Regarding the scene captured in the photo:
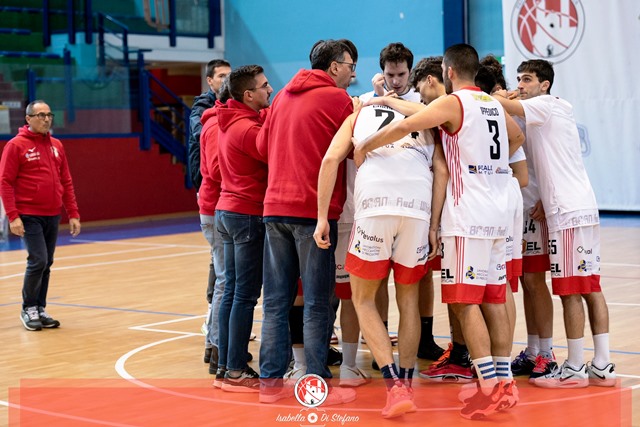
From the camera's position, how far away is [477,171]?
541cm

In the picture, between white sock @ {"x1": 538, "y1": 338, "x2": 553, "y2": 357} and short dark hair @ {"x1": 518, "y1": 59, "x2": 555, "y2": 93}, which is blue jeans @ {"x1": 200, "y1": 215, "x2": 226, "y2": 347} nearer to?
white sock @ {"x1": 538, "y1": 338, "x2": 553, "y2": 357}

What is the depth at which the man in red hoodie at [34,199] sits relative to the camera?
8258 millimetres

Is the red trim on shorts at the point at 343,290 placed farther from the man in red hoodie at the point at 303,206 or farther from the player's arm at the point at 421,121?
the player's arm at the point at 421,121

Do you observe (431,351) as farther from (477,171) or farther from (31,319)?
(31,319)

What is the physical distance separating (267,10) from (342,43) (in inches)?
626

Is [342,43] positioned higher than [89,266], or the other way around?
[342,43]

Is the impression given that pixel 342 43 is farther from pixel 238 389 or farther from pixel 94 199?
pixel 94 199

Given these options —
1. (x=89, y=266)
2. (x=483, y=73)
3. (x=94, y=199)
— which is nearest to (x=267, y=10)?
(x=94, y=199)

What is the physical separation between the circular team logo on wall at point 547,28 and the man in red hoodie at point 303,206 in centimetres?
1251

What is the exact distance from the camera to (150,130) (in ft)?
61.7

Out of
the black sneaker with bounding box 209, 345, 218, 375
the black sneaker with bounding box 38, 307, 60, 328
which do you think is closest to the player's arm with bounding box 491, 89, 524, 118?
the black sneaker with bounding box 209, 345, 218, 375

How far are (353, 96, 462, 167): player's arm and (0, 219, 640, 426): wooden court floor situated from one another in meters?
1.46

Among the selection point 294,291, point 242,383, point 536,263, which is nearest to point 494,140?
point 536,263

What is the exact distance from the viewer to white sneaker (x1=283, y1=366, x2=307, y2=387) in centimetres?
599
